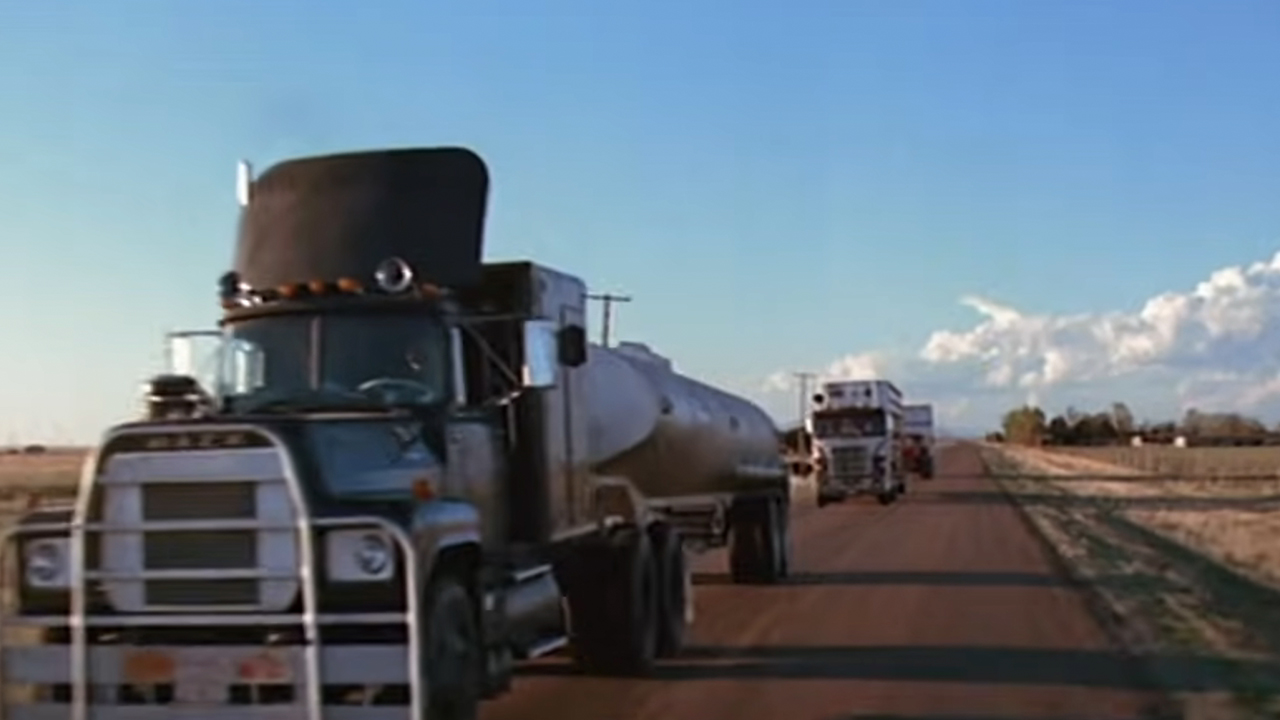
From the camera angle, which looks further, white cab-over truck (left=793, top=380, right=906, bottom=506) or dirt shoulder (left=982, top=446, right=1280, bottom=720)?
white cab-over truck (left=793, top=380, right=906, bottom=506)

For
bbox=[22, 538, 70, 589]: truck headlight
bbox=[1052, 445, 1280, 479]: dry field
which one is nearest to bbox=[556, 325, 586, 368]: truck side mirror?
bbox=[22, 538, 70, 589]: truck headlight

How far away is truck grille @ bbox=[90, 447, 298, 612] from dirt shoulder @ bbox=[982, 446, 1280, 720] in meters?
6.39

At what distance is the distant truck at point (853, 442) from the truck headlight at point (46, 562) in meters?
42.1

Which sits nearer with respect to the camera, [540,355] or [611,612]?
[540,355]

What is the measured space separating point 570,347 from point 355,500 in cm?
370

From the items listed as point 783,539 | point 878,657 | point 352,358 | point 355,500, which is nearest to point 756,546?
point 783,539

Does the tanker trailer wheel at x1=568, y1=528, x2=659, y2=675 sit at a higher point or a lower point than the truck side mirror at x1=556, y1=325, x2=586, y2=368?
lower

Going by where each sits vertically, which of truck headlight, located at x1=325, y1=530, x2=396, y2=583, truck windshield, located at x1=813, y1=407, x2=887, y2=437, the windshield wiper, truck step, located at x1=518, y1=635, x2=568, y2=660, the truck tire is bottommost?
truck step, located at x1=518, y1=635, x2=568, y2=660

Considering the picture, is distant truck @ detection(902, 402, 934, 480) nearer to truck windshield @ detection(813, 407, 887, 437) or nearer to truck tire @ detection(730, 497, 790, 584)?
truck windshield @ detection(813, 407, 887, 437)

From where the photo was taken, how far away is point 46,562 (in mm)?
10891

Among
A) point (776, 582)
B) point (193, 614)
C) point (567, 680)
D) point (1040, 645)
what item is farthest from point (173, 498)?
point (776, 582)

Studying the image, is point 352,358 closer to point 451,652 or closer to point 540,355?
point 540,355

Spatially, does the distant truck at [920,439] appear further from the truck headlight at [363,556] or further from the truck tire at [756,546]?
the truck headlight at [363,556]

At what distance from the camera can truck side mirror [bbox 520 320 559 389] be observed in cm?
1322
